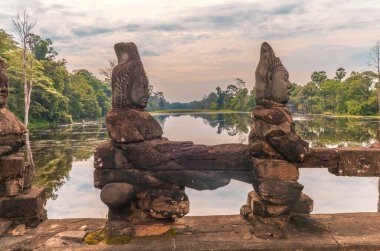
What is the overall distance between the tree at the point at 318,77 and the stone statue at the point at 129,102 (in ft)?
318

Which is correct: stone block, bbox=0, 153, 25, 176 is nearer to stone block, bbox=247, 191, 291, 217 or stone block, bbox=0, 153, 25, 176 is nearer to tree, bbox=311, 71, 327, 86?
stone block, bbox=247, 191, 291, 217

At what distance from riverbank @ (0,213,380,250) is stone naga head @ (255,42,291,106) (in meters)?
1.79

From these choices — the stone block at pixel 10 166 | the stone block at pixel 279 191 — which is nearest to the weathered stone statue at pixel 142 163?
the stone block at pixel 279 191

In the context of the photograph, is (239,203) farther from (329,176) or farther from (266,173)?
(266,173)

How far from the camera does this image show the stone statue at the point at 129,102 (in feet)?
14.8

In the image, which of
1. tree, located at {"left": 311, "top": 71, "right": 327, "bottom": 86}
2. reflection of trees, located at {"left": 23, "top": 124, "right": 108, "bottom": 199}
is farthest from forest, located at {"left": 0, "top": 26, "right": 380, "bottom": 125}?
reflection of trees, located at {"left": 23, "top": 124, "right": 108, "bottom": 199}

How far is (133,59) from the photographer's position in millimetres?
4770

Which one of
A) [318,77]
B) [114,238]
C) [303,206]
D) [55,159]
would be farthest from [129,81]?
[318,77]

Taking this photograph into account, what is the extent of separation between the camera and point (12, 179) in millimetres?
4844

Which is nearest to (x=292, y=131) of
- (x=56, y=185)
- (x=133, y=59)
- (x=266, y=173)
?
(x=266, y=173)

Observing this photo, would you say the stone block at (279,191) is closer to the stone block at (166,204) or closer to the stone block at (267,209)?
the stone block at (267,209)

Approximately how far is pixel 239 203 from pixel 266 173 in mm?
7068

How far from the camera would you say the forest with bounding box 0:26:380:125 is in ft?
130

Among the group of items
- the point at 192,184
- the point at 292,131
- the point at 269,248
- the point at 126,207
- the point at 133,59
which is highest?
the point at 133,59
